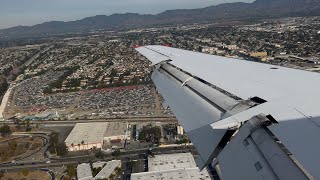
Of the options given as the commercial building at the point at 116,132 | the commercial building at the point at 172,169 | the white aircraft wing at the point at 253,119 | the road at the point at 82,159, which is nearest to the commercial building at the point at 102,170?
the road at the point at 82,159

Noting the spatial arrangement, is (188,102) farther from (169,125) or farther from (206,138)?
(169,125)

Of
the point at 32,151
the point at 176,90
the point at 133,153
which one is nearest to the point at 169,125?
the point at 133,153

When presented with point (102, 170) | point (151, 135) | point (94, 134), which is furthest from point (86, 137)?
point (102, 170)

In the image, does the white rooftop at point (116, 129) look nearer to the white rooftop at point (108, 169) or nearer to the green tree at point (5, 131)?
the white rooftop at point (108, 169)

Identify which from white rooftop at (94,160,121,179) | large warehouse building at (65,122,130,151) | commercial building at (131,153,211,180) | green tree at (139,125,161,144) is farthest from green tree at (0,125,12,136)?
commercial building at (131,153,211,180)

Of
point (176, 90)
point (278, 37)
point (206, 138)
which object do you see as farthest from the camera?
point (278, 37)
